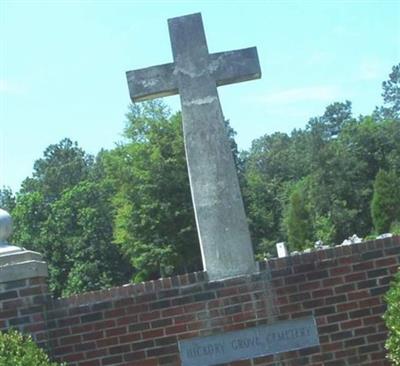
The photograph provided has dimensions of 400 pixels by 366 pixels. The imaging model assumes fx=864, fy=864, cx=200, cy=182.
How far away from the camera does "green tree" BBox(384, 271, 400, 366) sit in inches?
274

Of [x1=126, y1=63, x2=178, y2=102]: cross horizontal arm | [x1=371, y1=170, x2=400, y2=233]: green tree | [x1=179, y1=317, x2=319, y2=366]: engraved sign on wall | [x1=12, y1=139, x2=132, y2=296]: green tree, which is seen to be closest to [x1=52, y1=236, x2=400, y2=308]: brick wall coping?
[x1=179, y1=317, x2=319, y2=366]: engraved sign on wall

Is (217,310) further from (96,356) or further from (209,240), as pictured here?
(96,356)

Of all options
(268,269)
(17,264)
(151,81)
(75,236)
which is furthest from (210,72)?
(75,236)

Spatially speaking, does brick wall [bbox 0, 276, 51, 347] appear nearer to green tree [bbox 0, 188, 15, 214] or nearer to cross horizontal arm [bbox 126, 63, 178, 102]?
cross horizontal arm [bbox 126, 63, 178, 102]

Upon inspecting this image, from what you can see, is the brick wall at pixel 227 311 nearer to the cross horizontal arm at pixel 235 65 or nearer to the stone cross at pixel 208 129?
the stone cross at pixel 208 129

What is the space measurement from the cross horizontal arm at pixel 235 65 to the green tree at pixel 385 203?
1400 inches

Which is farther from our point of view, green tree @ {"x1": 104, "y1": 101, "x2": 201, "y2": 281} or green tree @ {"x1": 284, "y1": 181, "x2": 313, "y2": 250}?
green tree @ {"x1": 284, "y1": 181, "x2": 313, "y2": 250}

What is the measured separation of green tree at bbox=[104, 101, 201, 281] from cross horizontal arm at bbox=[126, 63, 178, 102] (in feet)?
117

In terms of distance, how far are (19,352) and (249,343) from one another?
1.91 metres

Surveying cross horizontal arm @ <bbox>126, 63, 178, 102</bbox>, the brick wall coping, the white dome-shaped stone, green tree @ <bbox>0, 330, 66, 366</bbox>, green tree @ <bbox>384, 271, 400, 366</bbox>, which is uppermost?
cross horizontal arm @ <bbox>126, 63, 178, 102</bbox>

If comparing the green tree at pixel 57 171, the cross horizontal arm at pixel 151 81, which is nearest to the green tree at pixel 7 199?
the green tree at pixel 57 171

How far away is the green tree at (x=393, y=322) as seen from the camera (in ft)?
22.9

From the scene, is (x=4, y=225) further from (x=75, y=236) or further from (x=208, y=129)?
(x=75, y=236)

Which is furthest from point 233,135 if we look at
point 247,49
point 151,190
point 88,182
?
point 247,49
